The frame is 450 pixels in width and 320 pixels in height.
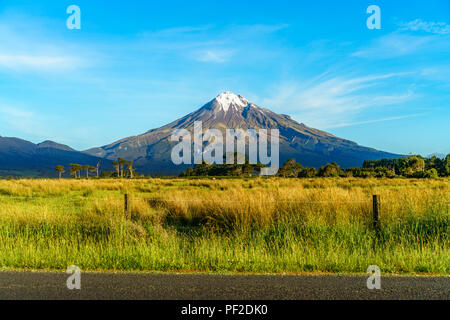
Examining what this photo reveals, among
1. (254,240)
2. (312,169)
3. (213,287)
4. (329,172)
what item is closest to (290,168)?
(312,169)

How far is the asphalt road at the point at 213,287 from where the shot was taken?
17.6 feet

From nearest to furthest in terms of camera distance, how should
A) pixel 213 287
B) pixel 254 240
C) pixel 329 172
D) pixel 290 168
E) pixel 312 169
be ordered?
pixel 213 287
pixel 254 240
pixel 329 172
pixel 312 169
pixel 290 168

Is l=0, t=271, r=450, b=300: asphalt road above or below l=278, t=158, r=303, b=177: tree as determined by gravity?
below

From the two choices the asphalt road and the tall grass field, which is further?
the tall grass field

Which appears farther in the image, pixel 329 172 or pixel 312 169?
pixel 312 169

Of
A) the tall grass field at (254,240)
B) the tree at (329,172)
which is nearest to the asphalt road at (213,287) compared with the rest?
the tall grass field at (254,240)

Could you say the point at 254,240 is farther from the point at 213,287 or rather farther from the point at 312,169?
the point at 312,169

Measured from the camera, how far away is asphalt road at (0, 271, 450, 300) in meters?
5.36

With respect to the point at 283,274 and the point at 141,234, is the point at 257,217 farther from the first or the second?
the point at 283,274

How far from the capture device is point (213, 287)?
573 cm

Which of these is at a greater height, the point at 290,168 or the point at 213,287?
the point at 290,168

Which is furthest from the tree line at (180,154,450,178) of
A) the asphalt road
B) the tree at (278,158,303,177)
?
the asphalt road

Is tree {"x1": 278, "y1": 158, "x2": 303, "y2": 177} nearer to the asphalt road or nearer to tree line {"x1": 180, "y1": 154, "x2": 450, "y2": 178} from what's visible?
tree line {"x1": 180, "y1": 154, "x2": 450, "y2": 178}
